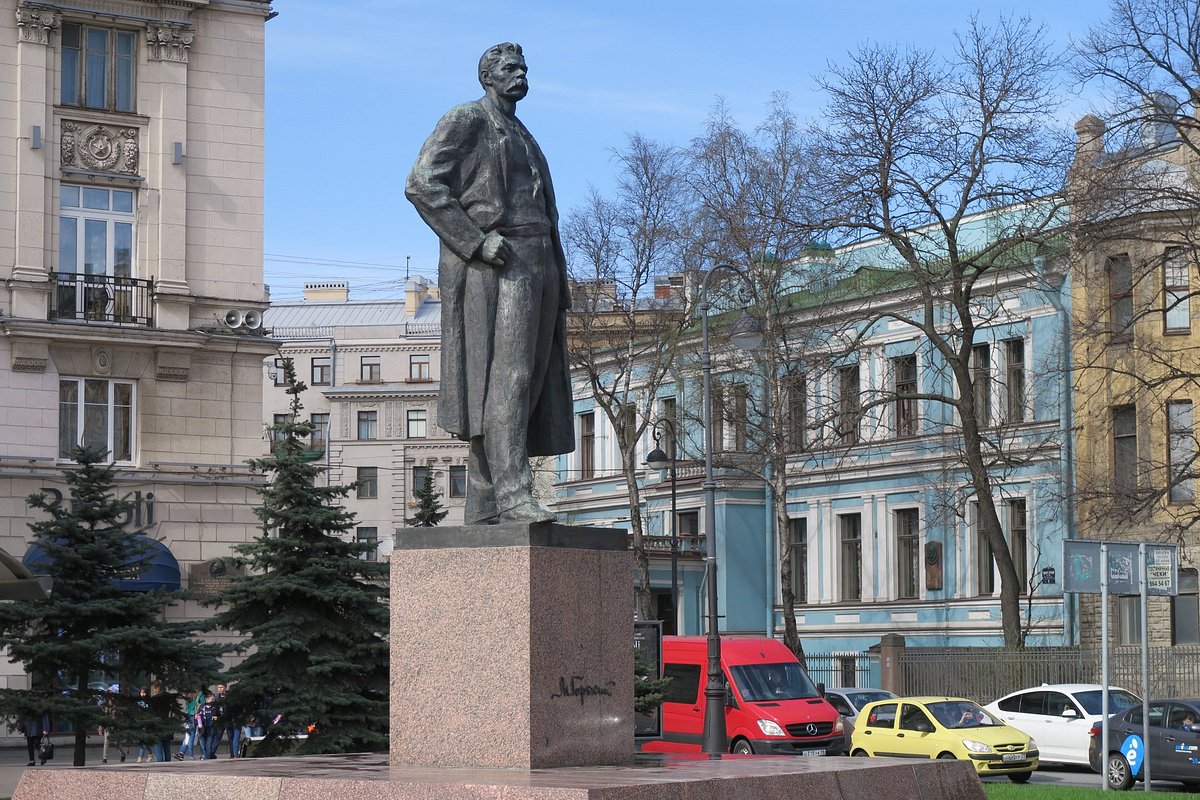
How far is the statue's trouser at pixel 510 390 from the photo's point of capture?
1104cm

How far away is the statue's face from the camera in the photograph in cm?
1148

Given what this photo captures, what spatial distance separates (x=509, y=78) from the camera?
11.5m

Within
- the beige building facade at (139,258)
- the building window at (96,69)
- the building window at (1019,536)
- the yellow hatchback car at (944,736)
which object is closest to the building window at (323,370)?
the building window at (1019,536)

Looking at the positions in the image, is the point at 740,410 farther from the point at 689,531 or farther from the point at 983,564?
the point at 689,531

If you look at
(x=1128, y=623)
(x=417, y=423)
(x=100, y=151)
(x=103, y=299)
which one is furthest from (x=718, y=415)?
(x=417, y=423)

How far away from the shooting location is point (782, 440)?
4191 cm

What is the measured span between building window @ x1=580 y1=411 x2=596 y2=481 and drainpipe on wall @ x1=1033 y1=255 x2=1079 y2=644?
19.8m

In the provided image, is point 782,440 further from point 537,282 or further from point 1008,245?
point 537,282

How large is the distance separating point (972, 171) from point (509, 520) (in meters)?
28.6

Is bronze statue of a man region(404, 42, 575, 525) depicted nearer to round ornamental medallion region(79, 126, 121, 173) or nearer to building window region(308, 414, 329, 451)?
round ornamental medallion region(79, 126, 121, 173)

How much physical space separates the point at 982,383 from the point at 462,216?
39.4 meters

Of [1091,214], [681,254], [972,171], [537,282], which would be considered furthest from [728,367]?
[537,282]

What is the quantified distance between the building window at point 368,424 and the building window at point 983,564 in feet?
156

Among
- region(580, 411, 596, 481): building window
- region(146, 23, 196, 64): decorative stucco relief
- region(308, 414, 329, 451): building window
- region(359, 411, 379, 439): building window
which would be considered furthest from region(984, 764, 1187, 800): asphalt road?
region(359, 411, 379, 439): building window
